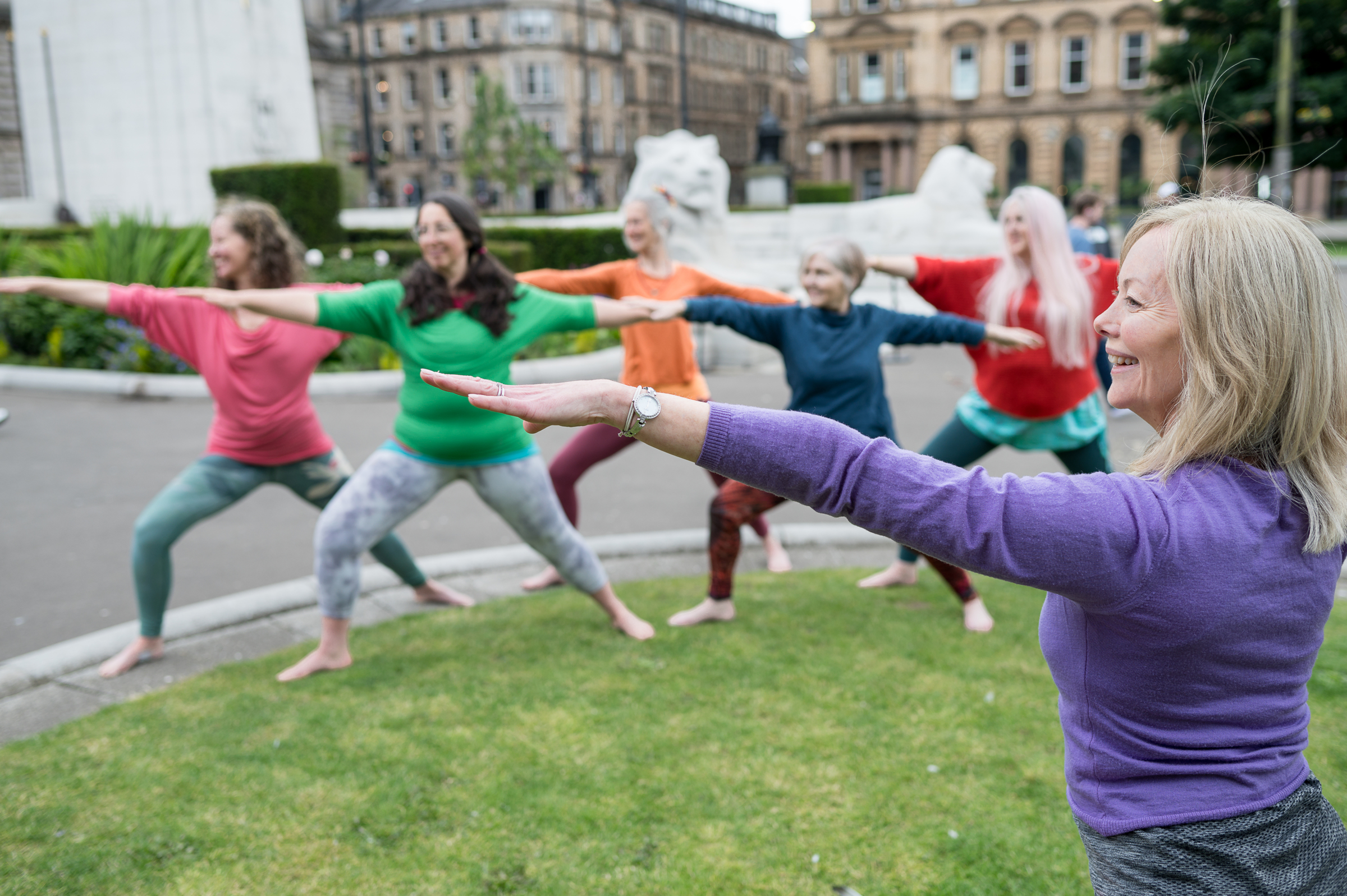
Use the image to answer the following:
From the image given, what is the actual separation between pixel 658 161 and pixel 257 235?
23.9 ft

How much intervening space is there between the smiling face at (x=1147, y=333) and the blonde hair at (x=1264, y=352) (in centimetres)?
3

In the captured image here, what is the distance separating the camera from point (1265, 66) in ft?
106

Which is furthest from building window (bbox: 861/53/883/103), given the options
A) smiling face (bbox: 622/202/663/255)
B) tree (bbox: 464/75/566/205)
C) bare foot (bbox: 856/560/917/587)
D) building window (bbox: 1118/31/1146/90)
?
bare foot (bbox: 856/560/917/587)

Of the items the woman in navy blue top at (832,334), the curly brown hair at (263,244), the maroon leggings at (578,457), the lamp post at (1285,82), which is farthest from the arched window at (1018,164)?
the curly brown hair at (263,244)

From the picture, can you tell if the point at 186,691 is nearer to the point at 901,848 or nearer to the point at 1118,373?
the point at 901,848

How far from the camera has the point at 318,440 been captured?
4867 mm

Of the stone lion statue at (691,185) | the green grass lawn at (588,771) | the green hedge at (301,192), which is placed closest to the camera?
the green grass lawn at (588,771)

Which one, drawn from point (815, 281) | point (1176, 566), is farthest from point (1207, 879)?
point (815, 281)

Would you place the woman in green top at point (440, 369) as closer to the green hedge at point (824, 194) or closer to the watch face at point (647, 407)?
the watch face at point (647, 407)

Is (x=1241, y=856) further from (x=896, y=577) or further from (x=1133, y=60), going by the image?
(x=1133, y=60)

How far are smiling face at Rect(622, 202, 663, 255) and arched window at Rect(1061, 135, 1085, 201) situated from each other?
5720 centimetres

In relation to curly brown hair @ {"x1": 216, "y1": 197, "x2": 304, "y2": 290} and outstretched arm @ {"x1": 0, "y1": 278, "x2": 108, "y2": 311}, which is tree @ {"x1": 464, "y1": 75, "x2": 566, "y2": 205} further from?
outstretched arm @ {"x1": 0, "y1": 278, "x2": 108, "y2": 311}

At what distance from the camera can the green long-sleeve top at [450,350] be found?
421 centimetres

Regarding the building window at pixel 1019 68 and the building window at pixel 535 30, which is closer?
the building window at pixel 1019 68
